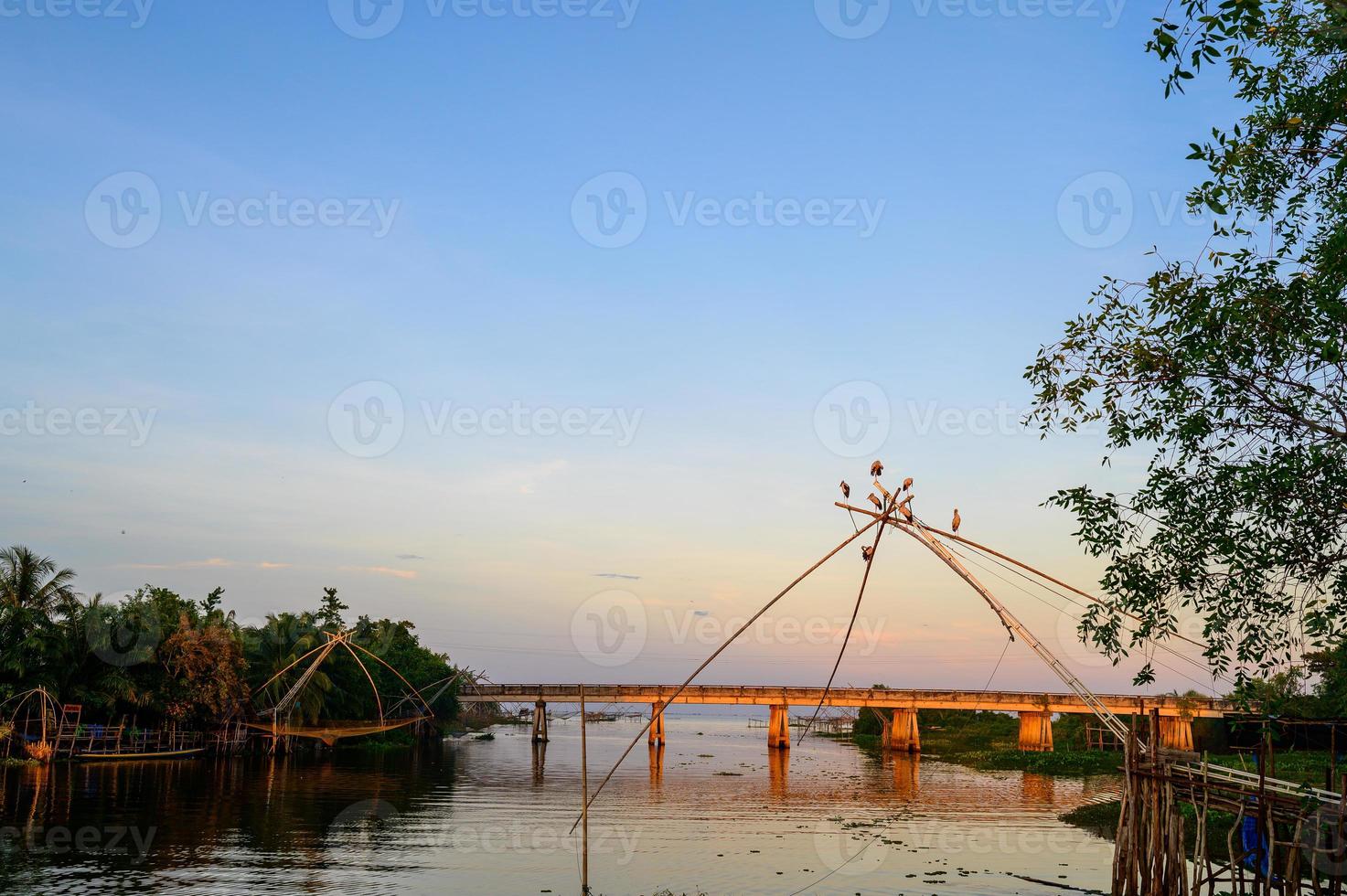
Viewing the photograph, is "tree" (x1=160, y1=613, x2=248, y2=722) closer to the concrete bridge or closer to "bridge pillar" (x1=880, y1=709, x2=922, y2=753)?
the concrete bridge

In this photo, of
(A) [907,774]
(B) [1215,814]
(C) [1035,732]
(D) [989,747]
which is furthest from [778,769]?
(B) [1215,814]

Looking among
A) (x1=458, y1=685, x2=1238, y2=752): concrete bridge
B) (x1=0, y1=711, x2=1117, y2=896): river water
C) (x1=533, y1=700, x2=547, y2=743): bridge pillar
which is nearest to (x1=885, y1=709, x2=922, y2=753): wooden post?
(x1=458, y1=685, x2=1238, y2=752): concrete bridge

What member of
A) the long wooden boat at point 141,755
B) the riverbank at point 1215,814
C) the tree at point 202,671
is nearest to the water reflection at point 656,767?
the riverbank at point 1215,814

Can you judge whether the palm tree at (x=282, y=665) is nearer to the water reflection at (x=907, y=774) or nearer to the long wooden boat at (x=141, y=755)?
the long wooden boat at (x=141, y=755)

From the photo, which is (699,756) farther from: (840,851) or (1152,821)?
(1152,821)

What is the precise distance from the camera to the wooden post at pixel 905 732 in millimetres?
69062

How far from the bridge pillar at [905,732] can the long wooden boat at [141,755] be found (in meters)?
45.1

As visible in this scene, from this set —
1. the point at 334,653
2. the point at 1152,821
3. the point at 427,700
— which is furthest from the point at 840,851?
the point at 427,700

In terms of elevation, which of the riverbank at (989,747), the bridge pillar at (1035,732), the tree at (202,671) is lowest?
the riverbank at (989,747)

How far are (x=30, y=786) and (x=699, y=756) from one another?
45.3 meters

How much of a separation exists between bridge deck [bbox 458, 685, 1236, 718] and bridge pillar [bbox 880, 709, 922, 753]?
1973mm

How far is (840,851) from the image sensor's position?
86.7 ft

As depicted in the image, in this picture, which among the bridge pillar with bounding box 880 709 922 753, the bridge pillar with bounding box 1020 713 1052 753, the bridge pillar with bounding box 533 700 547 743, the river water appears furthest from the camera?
the bridge pillar with bounding box 533 700 547 743

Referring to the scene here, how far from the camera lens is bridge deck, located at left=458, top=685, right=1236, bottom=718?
64.2 metres
